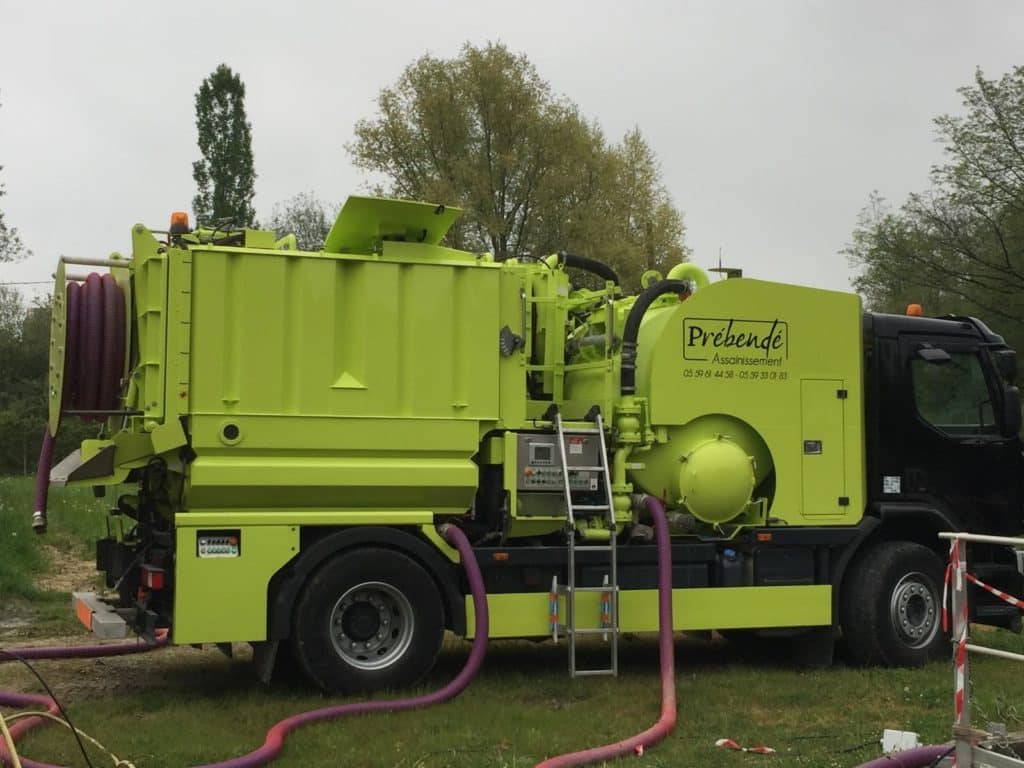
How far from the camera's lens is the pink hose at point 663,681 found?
18.7 feet

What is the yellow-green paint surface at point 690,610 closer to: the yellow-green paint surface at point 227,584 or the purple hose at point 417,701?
the purple hose at point 417,701

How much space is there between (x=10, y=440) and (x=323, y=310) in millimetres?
32653

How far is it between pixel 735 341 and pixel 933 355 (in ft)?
5.82

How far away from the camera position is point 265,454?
712cm

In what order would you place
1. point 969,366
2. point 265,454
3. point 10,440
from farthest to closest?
1. point 10,440
2. point 969,366
3. point 265,454

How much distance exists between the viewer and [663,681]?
7160 mm

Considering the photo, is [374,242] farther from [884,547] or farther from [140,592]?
[884,547]

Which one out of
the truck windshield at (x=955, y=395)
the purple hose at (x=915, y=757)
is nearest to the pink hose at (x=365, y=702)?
the purple hose at (x=915, y=757)

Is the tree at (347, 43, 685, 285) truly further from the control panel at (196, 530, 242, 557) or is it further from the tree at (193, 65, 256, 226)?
the control panel at (196, 530, 242, 557)

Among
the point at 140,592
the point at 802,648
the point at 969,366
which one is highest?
the point at 969,366

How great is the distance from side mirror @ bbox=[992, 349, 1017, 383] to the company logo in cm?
194

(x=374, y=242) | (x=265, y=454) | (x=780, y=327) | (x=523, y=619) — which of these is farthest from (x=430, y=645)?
(x=780, y=327)

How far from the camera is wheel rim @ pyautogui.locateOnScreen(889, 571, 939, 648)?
340 inches

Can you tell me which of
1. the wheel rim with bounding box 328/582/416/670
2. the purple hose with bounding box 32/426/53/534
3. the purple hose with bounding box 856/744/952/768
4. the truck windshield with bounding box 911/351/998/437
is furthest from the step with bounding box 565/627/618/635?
A: the purple hose with bounding box 32/426/53/534
